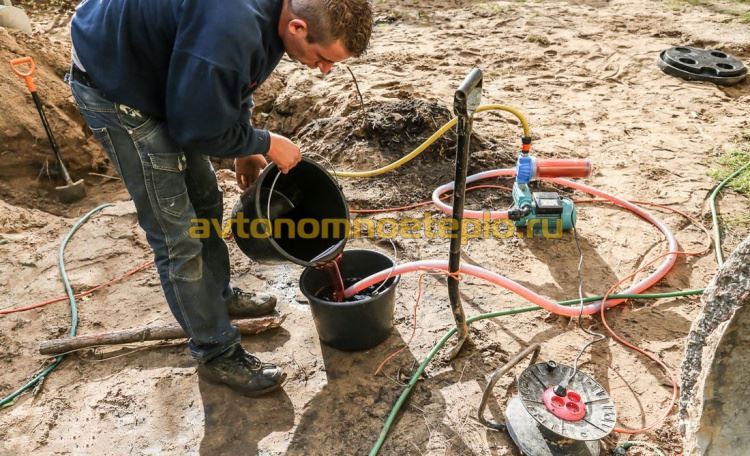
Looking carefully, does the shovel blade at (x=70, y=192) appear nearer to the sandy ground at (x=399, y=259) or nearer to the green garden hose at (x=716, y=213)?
the sandy ground at (x=399, y=259)

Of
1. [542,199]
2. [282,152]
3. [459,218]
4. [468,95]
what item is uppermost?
[468,95]

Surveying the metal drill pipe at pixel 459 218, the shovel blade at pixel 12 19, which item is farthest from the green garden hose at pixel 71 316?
the shovel blade at pixel 12 19

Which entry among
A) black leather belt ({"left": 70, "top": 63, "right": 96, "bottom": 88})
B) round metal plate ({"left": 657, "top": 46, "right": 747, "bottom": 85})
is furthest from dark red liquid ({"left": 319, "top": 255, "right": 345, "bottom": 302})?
round metal plate ({"left": 657, "top": 46, "right": 747, "bottom": 85})

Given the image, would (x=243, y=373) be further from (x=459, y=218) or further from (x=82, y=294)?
(x=82, y=294)

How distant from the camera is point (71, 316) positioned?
2.76 m

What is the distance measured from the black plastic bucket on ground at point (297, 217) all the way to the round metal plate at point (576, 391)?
3.05 feet

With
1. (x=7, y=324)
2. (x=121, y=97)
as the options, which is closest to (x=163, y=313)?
(x=7, y=324)

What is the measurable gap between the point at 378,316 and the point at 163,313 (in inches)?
49.9

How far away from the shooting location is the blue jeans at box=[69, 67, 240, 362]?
1736 millimetres

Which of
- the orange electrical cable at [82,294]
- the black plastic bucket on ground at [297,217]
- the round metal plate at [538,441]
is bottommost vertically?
the orange electrical cable at [82,294]

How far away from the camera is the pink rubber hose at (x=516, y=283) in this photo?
236 centimetres

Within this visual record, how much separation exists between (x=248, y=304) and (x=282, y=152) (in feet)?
3.63

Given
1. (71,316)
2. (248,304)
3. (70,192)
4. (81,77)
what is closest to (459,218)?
(248,304)

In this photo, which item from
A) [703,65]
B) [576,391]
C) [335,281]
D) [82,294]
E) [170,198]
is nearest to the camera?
[170,198]
